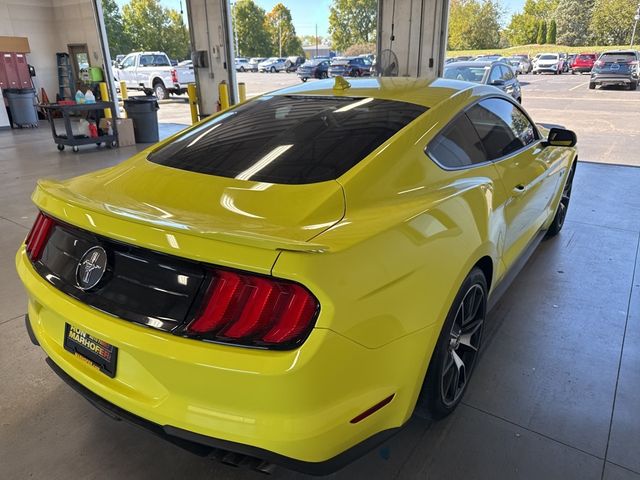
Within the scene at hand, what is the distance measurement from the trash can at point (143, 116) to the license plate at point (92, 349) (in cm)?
937

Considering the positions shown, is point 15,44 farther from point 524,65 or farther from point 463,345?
point 524,65

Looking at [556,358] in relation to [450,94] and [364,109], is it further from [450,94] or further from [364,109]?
[364,109]

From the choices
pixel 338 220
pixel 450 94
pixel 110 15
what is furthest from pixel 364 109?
pixel 110 15

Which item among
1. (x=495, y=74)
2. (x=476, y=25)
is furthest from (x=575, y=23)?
(x=495, y=74)

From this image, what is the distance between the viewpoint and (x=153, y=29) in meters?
45.2

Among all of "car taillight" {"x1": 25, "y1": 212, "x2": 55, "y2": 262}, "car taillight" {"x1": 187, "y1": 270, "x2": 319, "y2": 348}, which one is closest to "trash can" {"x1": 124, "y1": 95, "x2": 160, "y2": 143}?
"car taillight" {"x1": 25, "y1": 212, "x2": 55, "y2": 262}

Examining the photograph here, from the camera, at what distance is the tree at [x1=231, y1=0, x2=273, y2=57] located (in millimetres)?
65500

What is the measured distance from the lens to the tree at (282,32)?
73562 millimetres

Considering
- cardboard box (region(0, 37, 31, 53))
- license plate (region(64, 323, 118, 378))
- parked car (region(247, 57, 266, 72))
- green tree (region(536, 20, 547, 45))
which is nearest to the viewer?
license plate (region(64, 323, 118, 378))

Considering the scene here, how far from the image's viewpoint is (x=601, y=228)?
4.69m

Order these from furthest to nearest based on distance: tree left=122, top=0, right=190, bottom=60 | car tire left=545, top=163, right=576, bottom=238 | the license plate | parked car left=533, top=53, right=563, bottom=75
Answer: tree left=122, top=0, right=190, bottom=60
parked car left=533, top=53, right=563, bottom=75
car tire left=545, top=163, right=576, bottom=238
the license plate

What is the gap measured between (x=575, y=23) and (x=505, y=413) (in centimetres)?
6612

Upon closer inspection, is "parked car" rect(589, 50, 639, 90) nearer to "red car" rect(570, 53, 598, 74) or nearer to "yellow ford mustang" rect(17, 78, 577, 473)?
"red car" rect(570, 53, 598, 74)

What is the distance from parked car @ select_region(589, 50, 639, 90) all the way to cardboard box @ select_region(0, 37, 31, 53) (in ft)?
72.9
